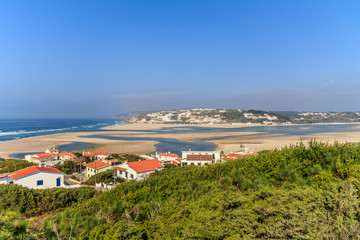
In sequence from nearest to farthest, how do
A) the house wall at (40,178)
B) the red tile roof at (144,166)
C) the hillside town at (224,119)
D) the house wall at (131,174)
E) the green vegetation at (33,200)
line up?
the green vegetation at (33,200), the house wall at (40,178), the house wall at (131,174), the red tile roof at (144,166), the hillside town at (224,119)

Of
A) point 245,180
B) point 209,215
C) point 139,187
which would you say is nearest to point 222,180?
point 245,180

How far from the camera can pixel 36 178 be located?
62.9 feet

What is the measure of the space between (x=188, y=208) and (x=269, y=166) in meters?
7.47

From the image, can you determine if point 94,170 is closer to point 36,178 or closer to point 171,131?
point 36,178

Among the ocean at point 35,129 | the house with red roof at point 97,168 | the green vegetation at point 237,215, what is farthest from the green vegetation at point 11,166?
the ocean at point 35,129

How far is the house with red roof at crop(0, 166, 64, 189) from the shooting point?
18300 mm

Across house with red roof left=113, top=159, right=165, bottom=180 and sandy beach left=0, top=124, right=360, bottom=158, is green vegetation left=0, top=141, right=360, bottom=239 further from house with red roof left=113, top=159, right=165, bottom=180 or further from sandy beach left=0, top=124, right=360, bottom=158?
sandy beach left=0, top=124, right=360, bottom=158

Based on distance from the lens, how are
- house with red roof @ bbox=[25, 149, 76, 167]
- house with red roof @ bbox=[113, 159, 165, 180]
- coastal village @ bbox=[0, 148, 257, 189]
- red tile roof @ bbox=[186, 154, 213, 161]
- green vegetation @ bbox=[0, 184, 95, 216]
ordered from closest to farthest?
green vegetation @ bbox=[0, 184, 95, 216]
coastal village @ bbox=[0, 148, 257, 189]
house with red roof @ bbox=[113, 159, 165, 180]
house with red roof @ bbox=[25, 149, 76, 167]
red tile roof @ bbox=[186, 154, 213, 161]

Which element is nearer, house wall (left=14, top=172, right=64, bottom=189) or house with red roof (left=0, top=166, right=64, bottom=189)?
house with red roof (left=0, top=166, right=64, bottom=189)

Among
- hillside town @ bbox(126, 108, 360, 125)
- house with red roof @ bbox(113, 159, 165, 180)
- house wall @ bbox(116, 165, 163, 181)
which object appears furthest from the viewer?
hillside town @ bbox(126, 108, 360, 125)

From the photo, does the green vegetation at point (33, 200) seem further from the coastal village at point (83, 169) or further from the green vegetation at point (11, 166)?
the green vegetation at point (11, 166)

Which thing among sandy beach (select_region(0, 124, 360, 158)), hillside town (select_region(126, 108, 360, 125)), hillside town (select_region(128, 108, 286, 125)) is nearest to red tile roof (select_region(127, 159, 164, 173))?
sandy beach (select_region(0, 124, 360, 158))

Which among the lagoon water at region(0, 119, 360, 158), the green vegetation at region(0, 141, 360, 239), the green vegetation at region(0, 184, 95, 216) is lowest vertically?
the lagoon water at region(0, 119, 360, 158)

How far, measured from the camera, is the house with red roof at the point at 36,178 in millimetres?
18300
